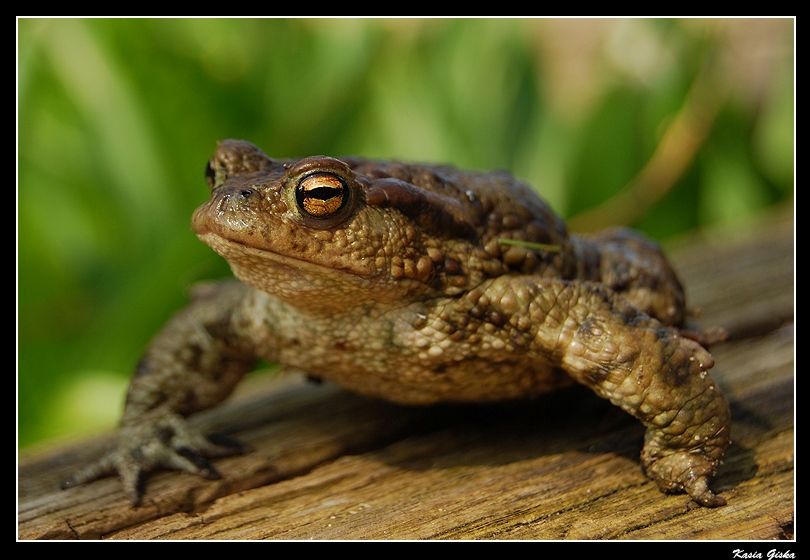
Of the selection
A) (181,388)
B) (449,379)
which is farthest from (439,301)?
(181,388)

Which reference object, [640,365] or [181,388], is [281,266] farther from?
[640,365]

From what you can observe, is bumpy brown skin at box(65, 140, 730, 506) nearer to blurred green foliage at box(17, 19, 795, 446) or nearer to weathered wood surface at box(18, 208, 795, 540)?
weathered wood surface at box(18, 208, 795, 540)

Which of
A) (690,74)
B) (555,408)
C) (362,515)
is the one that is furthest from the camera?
(690,74)

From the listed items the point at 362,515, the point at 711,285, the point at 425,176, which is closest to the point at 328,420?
the point at 362,515

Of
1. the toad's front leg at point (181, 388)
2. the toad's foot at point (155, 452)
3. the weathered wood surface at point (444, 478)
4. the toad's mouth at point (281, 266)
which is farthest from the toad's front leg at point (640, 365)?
the toad's foot at point (155, 452)

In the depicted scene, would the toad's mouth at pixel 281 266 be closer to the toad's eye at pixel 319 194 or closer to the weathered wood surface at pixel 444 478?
the toad's eye at pixel 319 194

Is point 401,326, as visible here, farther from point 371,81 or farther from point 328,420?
point 371,81

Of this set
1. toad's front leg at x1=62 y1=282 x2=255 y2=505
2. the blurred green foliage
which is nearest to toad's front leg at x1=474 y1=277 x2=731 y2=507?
toad's front leg at x1=62 y1=282 x2=255 y2=505

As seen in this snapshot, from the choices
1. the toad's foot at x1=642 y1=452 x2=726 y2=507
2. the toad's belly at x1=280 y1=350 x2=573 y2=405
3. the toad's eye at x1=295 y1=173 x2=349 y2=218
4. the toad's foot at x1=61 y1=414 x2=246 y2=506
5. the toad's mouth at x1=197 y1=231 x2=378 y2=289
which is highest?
the toad's eye at x1=295 y1=173 x2=349 y2=218
